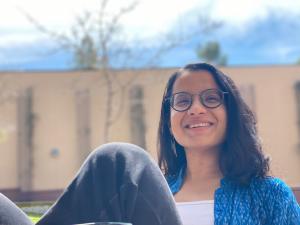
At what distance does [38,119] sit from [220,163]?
11.7 meters

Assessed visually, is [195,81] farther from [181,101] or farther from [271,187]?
Answer: [271,187]

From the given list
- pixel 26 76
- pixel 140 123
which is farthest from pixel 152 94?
pixel 26 76

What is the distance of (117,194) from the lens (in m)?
1.24

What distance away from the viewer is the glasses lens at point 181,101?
6.18 ft

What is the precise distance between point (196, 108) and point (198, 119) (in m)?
0.04

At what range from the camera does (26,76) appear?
13.1 metres

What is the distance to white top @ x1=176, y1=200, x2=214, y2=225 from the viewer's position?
1855 mm

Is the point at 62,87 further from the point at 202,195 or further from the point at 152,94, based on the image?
the point at 202,195

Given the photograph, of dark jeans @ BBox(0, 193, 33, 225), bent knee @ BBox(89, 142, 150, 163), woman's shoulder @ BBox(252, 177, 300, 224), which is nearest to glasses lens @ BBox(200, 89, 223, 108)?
woman's shoulder @ BBox(252, 177, 300, 224)

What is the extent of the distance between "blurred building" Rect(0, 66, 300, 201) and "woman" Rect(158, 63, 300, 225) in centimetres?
1096

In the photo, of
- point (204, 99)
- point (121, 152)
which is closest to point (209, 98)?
point (204, 99)

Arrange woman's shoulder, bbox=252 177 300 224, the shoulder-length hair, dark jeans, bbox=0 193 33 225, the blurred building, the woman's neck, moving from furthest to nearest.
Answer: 1. the blurred building
2. the woman's neck
3. the shoulder-length hair
4. woman's shoulder, bbox=252 177 300 224
5. dark jeans, bbox=0 193 33 225

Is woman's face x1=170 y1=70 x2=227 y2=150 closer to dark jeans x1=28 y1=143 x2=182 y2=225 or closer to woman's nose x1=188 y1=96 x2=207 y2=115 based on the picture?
woman's nose x1=188 y1=96 x2=207 y2=115

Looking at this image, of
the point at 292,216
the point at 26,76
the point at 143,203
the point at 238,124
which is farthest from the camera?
the point at 26,76
